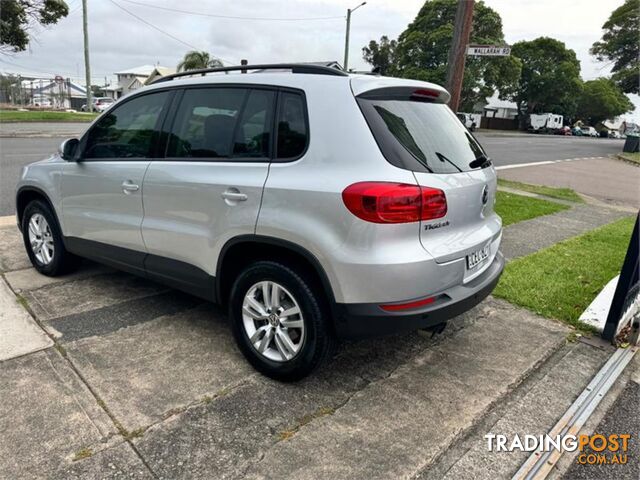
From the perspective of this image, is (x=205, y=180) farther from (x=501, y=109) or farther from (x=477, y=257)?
(x=501, y=109)

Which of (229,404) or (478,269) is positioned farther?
(478,269)

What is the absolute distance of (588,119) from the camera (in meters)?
81.7

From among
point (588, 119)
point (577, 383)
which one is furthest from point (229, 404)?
point (588, 119)

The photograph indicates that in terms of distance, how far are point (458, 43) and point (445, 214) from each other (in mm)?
6070

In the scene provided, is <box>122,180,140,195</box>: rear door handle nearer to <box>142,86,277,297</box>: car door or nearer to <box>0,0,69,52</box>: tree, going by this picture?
<box>142,86,277,297</box>: car door

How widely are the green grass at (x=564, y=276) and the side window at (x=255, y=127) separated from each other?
2.82 metres

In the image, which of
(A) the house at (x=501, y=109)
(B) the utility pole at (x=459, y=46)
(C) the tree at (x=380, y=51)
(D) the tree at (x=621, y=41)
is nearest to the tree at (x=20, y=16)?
(B) the utility pole at (x=459, y=46)

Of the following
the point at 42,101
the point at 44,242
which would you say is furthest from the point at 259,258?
the point at 42,101

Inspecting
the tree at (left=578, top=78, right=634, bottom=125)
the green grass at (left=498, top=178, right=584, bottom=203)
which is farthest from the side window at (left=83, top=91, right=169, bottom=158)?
the tree at (left=578, top=78, right=634, bottom=125)

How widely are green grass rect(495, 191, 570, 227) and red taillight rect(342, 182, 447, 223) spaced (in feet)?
17.6

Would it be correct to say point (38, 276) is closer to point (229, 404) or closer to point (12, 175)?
point (229, 404)

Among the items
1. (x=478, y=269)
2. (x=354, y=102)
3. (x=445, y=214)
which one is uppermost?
(x=354, y=102)

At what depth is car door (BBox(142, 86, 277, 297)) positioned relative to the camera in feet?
9.81

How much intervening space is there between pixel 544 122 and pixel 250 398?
67972 millimetres
